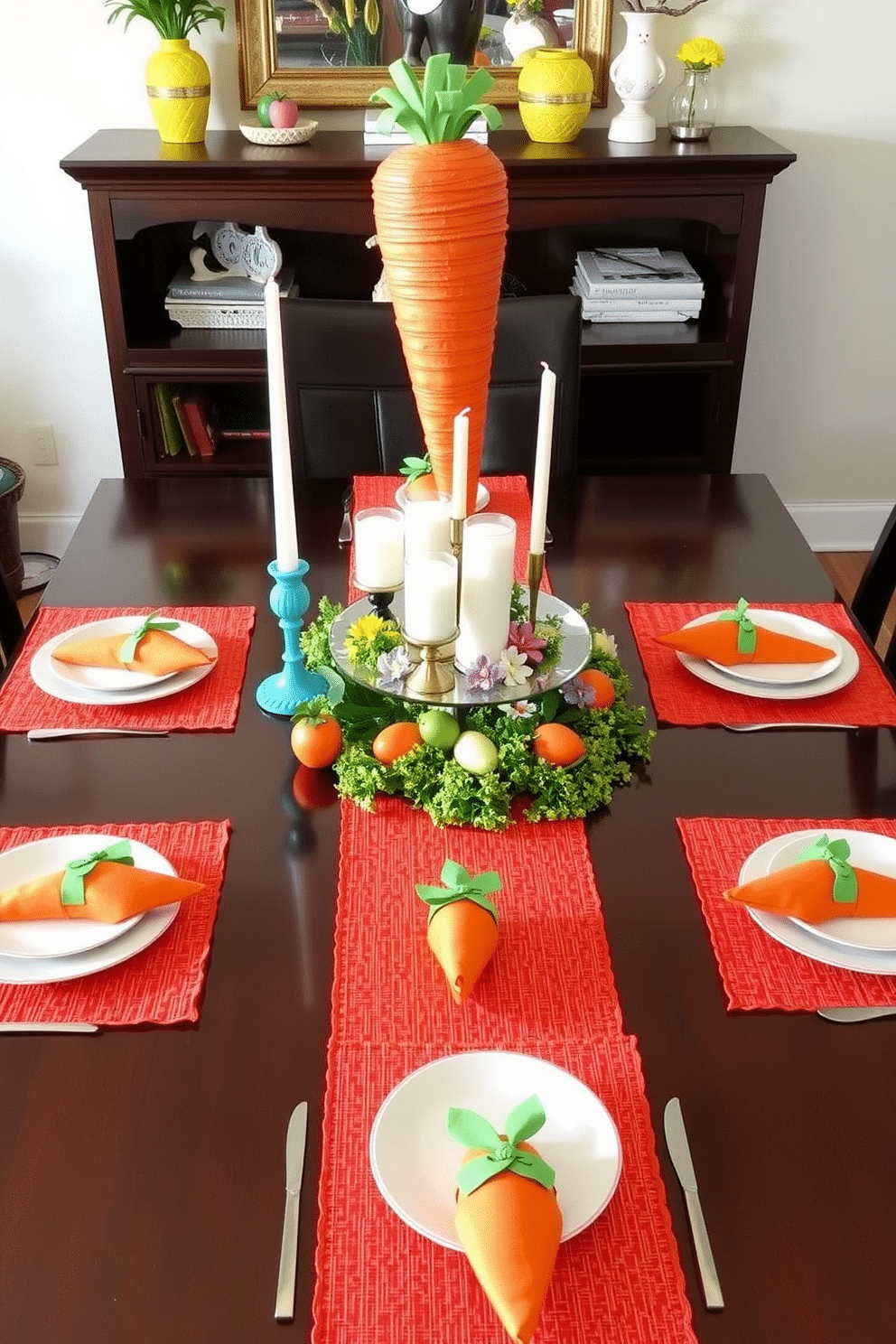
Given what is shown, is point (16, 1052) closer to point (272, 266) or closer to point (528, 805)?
point (528, 805)

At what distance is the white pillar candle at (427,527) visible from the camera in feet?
3.92

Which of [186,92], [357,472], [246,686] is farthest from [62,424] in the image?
[246,686]

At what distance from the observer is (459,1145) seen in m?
0.82

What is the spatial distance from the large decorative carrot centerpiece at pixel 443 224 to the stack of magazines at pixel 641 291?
1.50m

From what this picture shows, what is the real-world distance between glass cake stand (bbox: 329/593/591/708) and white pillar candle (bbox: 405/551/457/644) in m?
0.05

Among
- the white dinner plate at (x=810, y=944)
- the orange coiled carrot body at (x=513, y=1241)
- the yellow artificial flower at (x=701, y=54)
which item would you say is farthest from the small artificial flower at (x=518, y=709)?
the yellow artificial flower at (x=701, y=54)

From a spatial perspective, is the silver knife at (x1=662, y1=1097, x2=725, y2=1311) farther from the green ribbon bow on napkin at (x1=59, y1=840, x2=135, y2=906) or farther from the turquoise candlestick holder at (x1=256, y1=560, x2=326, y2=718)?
the turquoise candlestick holder at (x1=256, y1=560, x2=326, y2=718)

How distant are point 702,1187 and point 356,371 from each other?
146 cm

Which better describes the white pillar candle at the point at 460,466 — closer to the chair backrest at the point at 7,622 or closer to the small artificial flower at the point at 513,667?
the small artificial flower at the point at 513,667

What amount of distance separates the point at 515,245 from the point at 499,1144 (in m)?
2.51

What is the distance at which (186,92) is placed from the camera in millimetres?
2443

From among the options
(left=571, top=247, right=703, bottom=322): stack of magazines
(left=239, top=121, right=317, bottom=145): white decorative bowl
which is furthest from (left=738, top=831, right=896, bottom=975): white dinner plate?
(left=239, top=121, right=317, bottom=145): white decorative bowl

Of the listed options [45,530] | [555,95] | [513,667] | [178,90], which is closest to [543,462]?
[513,667]

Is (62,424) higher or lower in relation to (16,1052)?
lower
